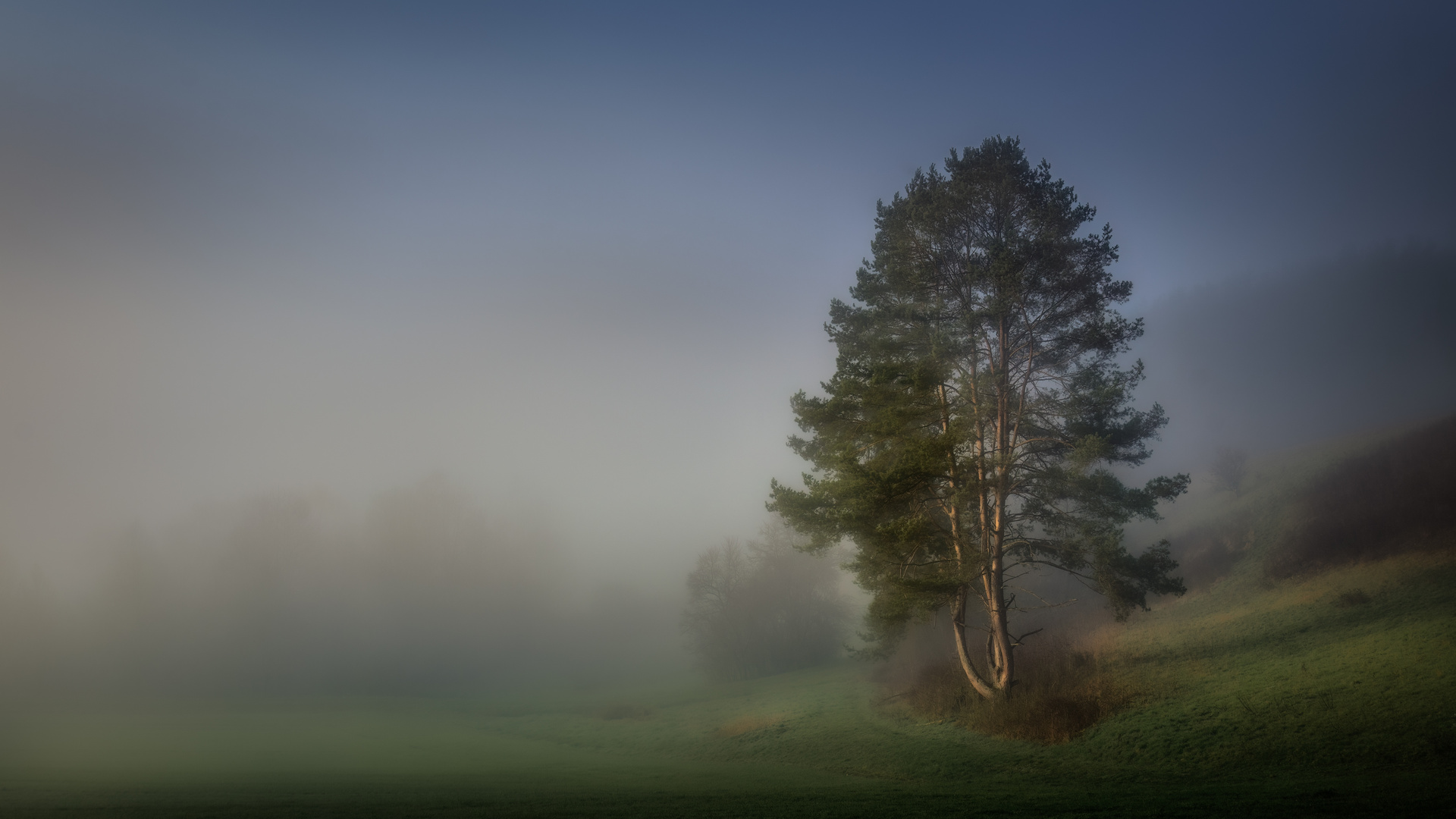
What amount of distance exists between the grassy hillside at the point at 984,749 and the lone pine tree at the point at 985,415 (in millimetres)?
3580

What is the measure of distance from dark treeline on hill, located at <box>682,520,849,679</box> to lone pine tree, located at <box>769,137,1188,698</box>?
33.0 metres

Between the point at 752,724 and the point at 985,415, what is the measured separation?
16914 mm

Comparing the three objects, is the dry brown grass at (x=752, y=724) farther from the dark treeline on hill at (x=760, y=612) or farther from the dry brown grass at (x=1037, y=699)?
the dark treeline on hill at (x=760, y=612)

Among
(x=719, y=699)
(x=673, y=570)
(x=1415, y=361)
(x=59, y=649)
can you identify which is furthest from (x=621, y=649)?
(x=1415, y=361)

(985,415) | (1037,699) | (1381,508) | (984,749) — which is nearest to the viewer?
(984,749)

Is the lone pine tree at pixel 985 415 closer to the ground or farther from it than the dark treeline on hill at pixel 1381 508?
farther from it

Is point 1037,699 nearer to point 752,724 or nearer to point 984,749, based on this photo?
point 984,749

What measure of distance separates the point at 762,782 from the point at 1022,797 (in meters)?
6.45

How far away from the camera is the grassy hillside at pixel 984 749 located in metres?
10.3

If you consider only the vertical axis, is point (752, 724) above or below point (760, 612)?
below

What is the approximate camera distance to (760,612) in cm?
5216

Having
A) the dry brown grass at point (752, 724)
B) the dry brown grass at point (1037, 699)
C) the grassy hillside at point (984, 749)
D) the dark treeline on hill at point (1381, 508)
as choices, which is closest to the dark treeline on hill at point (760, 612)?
the grassy hillside at point (984, 749)

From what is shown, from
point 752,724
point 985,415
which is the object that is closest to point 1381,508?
point 985,415

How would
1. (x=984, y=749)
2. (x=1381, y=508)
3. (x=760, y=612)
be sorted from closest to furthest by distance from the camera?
(x=984, y=749)
(x=1381, y=508)
(x=760, y=612)
